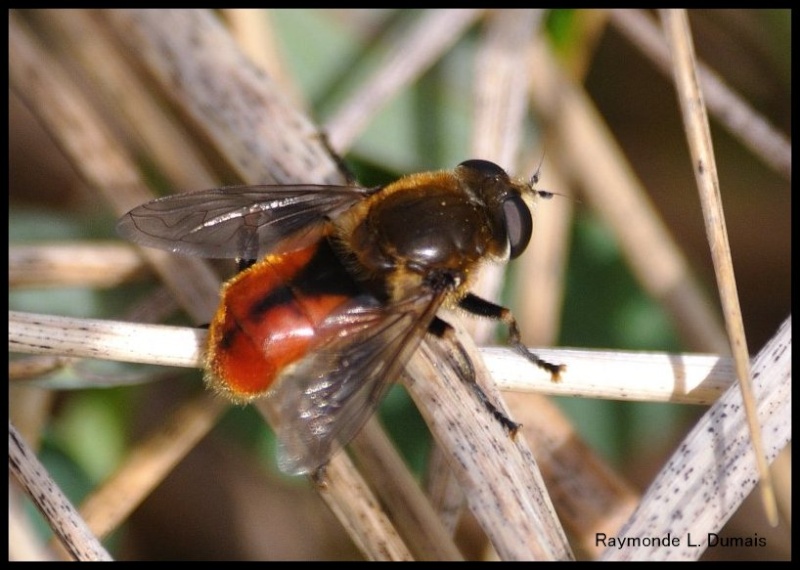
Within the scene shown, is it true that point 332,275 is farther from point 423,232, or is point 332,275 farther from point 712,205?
point 712,205

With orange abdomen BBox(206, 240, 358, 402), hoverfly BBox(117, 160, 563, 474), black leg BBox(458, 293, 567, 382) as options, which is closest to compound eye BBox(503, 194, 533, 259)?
hoverfly BBox(117, 160, 563, 474)

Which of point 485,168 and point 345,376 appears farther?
point 485,168

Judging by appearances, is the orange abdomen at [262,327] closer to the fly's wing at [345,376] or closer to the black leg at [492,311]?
the fly's wing at [345,376]

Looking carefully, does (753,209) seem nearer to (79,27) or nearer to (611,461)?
(611,461)

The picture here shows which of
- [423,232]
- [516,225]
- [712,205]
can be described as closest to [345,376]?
[423,232]

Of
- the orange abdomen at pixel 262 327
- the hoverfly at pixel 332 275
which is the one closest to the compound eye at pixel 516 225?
the hoverfly at pixel 332 275

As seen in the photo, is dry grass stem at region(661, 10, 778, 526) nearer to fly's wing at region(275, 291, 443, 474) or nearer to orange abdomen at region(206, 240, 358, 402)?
fly's wing at region(275, 291, 443, 474)
